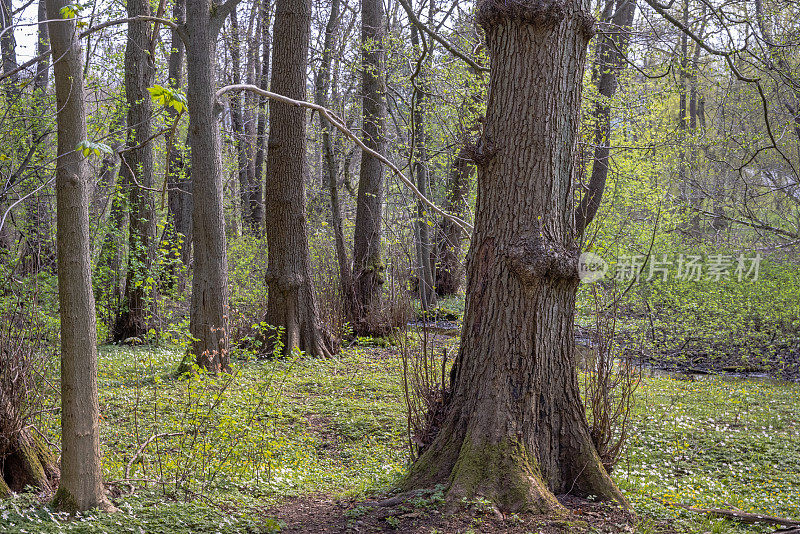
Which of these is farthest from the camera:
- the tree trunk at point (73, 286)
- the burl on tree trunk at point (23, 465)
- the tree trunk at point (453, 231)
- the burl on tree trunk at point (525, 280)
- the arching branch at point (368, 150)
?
the tree trunk at point (453, 231)

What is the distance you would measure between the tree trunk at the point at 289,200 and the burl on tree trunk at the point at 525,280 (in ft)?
20.9

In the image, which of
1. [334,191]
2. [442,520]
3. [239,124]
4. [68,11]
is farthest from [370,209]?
[239,124]

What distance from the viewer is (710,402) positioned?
9164mm

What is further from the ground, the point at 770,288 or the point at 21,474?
the point at 770,288

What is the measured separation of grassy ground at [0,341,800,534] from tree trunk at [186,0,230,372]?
813 millimetres

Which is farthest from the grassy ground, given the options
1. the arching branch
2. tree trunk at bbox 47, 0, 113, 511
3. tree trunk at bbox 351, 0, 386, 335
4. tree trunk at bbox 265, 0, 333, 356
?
tree trunk at bbox 351, 0, 386, 335

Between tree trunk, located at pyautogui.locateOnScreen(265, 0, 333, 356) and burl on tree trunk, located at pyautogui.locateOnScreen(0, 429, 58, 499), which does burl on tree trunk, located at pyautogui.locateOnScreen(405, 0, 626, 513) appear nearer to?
burl on tree trunk, located at pyautogui.locateOnScreen(0, 429, 58, 499)

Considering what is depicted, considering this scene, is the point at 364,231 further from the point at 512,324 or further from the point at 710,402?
the point at 512,324

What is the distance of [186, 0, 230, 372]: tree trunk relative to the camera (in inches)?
321

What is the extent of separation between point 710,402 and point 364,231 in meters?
7.08

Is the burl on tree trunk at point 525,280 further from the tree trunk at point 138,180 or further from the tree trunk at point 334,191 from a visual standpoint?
the tree trunk at point 138,180

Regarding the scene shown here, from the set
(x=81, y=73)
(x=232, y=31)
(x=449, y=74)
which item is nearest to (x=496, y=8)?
(x=81, y=73)

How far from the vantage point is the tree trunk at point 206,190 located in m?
8.16

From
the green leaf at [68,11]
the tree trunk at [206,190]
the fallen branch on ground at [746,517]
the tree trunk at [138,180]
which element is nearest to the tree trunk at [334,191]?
the tree trunk at [138,180]
